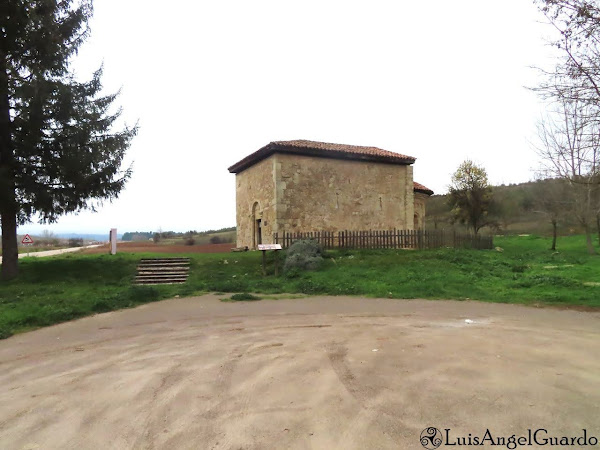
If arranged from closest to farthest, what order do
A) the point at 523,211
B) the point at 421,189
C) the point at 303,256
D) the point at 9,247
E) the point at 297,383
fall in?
the point at 297,383, the point at 9,247, the point at 303,256, the point at 421,189, the point at 523,211

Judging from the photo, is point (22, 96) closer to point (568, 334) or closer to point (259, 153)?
point (259, 153)

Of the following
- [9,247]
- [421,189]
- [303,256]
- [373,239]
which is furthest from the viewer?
[421,189]

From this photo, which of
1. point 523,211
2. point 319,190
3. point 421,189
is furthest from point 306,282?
point 523,211

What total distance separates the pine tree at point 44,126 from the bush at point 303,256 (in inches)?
316

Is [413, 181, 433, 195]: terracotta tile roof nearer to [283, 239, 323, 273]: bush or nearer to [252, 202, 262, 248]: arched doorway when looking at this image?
[252, 202, 262, 248]: arched doorway

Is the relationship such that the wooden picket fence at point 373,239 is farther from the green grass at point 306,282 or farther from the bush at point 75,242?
the bush at point 75,242

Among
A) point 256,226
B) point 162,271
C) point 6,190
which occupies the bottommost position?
point 162,271

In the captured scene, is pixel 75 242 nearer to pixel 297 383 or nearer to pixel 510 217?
pixel 297 383

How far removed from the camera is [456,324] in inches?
307

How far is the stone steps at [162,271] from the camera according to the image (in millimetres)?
15875

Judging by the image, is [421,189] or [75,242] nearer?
[421,189]

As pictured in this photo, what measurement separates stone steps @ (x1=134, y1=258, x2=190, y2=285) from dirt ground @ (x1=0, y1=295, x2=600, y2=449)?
7619 millimetres

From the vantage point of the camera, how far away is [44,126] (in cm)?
1471

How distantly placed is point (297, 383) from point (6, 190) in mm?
14164
